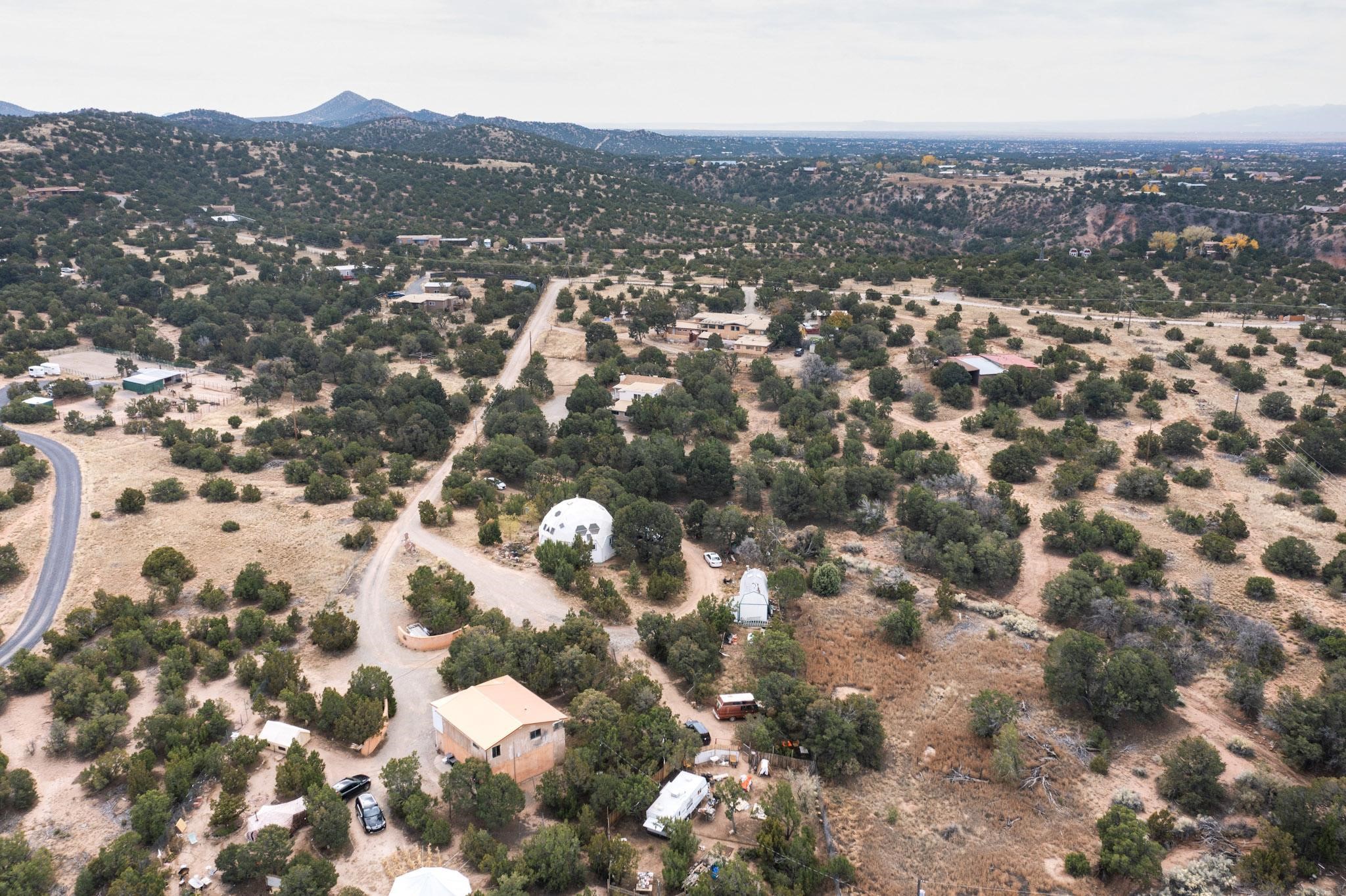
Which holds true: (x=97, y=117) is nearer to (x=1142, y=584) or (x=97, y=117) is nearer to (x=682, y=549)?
(x=682, y=549)

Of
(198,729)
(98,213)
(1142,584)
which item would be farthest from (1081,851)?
(98,213)

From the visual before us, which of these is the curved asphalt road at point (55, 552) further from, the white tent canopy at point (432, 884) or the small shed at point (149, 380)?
the white tent canopy at point (432, 884)

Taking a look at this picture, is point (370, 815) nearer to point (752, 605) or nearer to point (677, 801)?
point (677, 801)

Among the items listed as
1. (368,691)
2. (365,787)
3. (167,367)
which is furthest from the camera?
(167,367)

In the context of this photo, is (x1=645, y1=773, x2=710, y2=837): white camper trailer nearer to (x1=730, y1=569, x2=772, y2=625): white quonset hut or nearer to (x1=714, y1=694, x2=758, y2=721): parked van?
(x1=714, y1=694, x2=758, y2=721): parked van

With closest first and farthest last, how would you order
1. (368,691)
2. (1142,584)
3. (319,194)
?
1. (368,691)
2. (1142,584)
3. (319,194)

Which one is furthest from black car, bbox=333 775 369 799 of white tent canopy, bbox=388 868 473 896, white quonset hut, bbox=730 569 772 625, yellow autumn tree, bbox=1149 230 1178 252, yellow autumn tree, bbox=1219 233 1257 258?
yellow autumn tree, bbox=1149 230 1178 252

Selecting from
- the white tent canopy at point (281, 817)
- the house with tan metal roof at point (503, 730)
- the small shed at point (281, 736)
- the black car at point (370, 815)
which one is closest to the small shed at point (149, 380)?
the small shed at point (281, 736)
